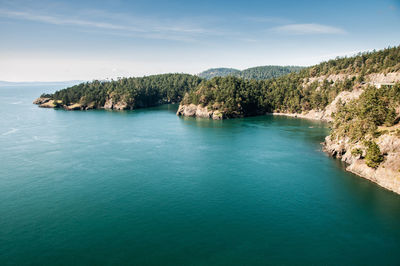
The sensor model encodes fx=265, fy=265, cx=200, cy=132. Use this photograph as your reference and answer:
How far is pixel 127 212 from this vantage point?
44.2 meters

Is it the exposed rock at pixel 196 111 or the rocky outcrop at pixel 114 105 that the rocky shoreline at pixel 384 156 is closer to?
the exposed rock at pixel 196 111

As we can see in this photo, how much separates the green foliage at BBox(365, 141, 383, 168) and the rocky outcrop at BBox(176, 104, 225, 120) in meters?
90.3

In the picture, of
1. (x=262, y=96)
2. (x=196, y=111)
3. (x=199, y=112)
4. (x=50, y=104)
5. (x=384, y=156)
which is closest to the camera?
(x=384, y=156)

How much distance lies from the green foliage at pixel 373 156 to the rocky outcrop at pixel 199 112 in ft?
296

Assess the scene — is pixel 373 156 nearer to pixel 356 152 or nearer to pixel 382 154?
pixel 382 154

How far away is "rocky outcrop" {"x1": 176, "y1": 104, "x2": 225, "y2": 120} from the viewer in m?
143

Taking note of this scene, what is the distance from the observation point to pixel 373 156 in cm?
5406

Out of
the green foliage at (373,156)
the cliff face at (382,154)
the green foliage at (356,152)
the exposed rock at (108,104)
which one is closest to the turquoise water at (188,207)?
the cliff face at (382,154)

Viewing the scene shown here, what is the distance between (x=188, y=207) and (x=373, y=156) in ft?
128

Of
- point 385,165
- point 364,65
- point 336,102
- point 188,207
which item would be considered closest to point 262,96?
point 336,102

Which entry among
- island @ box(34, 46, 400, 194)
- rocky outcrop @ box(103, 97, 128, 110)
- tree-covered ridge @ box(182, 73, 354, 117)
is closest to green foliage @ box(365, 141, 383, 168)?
island @ box(34, 46, 400, 194)

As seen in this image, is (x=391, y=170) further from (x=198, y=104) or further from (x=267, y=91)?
(x=267, y=91)

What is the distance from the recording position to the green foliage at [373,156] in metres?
53.8

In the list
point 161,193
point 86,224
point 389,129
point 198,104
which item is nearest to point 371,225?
point 389,129
